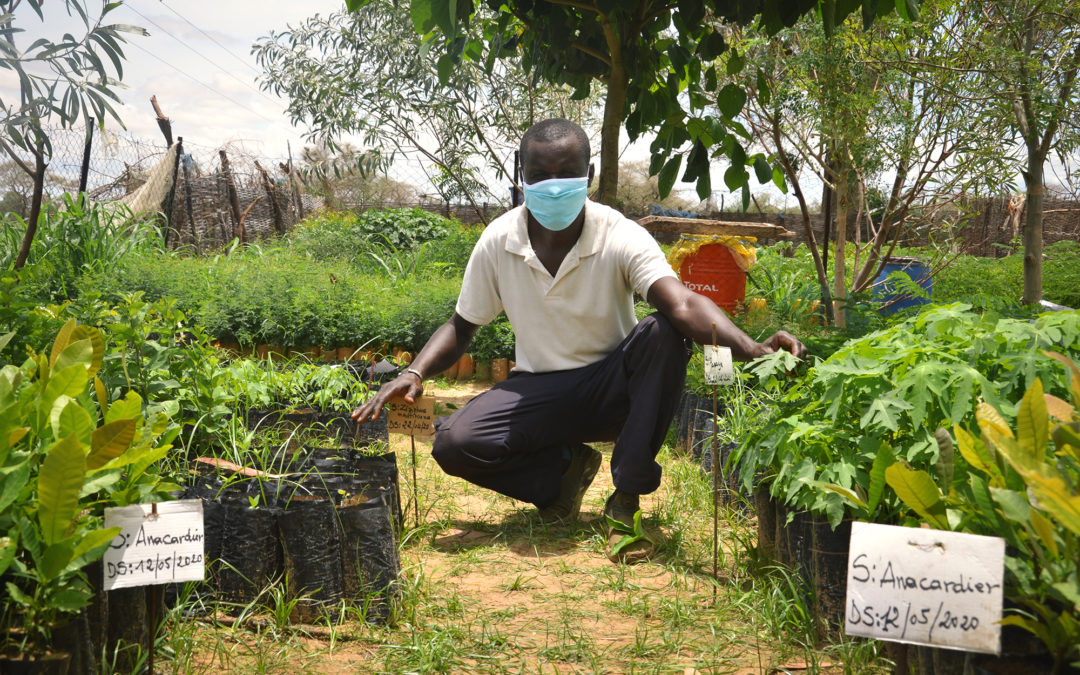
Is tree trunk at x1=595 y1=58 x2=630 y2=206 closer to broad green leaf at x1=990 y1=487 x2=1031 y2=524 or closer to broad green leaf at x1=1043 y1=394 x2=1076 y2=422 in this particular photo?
broad green leaf at x1=1043 y1=394 x2=1076 y2=422

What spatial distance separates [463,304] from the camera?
10.4 ft

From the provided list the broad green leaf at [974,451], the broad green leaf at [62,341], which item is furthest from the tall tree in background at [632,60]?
the broad green leaf at [974,451]

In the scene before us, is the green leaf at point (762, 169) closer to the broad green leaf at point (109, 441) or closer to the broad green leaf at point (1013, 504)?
the broad green leaf at point (1013, 504)

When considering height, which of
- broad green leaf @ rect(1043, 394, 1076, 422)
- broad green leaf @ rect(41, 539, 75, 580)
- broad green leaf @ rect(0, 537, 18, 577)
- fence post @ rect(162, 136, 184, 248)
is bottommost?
broad green leaf @ rect(41, 539, 75, 580)

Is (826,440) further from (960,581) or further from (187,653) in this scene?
(187,653)

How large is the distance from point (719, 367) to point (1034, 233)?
293 cm

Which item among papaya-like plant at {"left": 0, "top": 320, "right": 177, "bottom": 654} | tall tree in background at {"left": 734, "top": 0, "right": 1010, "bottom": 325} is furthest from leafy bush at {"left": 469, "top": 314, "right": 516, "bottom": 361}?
papaya-like plant at {"left": 0, "top": 320, "right": 177, "bottom": 654}

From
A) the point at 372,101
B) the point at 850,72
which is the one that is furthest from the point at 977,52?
the point at 372,101

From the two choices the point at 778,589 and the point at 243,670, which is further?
the point at 778,589

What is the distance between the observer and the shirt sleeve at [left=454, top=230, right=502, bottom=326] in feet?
10.2

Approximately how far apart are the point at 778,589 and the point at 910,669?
49 cm

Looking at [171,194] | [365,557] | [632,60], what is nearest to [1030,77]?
[632,60]

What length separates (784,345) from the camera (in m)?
2.38

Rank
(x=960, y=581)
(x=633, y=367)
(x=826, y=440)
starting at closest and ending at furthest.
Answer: (x=960, y=581), (x=826, y=440), (x=633, y=367)
